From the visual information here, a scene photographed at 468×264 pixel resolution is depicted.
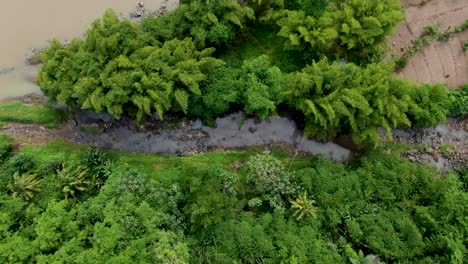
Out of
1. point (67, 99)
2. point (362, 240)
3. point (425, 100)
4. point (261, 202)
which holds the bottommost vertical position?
point (362, 240)

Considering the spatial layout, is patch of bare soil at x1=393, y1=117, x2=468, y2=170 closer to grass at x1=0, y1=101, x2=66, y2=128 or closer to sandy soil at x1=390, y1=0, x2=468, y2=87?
sandy soil at x1=390, y1=0, x2=468, y2=87

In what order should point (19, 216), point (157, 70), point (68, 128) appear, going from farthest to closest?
point (68, 128) → point (157, 70) → point (19, 216)

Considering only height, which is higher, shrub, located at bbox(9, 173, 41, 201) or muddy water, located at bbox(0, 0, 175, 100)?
muddy water, located at bbox(0, 0, 175, 100)

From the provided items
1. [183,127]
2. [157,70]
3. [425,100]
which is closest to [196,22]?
[157,70]

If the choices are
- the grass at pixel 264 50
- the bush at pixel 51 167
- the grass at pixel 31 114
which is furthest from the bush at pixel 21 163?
the grass at pixel 264 50

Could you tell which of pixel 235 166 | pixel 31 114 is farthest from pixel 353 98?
pixel 31 114

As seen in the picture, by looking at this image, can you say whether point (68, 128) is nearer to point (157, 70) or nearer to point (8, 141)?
point (8, 141)

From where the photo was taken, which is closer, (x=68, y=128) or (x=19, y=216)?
(x=19, y=216)

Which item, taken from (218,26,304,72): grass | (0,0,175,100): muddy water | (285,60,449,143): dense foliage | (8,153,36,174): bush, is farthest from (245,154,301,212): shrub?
(0,0,175,100): muddy water
